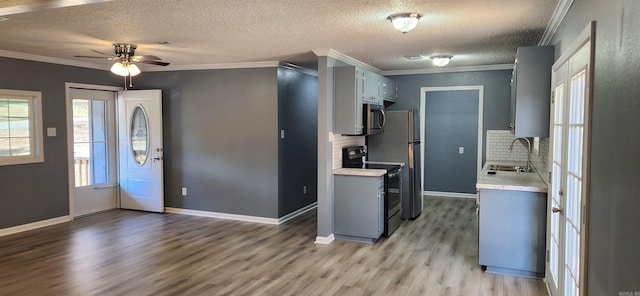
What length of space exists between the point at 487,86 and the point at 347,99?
2.84 metres

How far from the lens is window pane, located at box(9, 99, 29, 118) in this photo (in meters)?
5.30

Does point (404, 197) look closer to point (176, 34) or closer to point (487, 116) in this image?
point (487, 116)

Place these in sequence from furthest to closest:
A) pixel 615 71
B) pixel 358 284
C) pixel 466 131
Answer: pixel 466 131 < pixel 358 284 < pixel 615 71

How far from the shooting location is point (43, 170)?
564cm

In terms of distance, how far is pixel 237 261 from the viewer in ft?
14.1

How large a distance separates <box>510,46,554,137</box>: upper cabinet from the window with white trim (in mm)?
5744

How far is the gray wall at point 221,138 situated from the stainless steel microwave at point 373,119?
4.36 feet

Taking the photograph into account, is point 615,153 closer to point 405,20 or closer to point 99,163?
point 405,20

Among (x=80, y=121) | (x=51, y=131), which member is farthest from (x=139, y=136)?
(x=51, y=131)

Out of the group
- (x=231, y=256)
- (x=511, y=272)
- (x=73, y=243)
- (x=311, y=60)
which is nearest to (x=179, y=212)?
(x=73, y=243)

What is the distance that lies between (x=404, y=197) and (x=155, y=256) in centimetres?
332

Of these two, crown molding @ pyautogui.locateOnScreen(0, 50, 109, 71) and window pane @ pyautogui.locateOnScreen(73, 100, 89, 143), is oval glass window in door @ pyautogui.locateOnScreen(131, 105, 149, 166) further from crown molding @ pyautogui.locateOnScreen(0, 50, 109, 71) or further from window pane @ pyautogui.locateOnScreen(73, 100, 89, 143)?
crown molding @ pyautogui.locateOnScreen(0, 50, 109, 71)

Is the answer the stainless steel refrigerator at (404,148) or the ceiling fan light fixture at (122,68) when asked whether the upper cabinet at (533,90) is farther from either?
the ceiling fan light fixture at (122,68)

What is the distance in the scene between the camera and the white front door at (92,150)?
6156 mm
